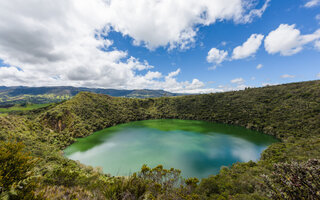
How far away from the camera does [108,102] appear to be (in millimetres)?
82500

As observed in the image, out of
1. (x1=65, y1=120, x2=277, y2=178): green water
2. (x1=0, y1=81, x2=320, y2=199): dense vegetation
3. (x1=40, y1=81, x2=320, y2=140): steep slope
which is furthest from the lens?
(x1=40, y1=81, x2=320, y2=140): steep slope

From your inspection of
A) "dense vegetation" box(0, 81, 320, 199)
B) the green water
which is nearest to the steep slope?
"dense vegetation" box(0, 81, 320, 199)

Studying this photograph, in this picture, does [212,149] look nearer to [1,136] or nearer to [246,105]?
[1,136]

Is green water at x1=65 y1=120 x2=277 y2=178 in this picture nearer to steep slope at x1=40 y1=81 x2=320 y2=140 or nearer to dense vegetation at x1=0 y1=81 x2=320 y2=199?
dense vegetation at x1=0 y1=81 x2=320 y2=199

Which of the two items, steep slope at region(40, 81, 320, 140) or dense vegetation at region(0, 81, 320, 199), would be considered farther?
steep slope at region(40, 81, 320, 140)

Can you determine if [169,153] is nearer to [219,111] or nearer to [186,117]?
[186,117]

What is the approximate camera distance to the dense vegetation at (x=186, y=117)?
602cm

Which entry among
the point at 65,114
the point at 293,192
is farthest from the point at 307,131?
the point at 65,114

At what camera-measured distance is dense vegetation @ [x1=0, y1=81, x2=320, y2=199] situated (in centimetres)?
602

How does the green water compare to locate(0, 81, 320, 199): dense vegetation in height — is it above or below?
below

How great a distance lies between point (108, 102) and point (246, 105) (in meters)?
89.8

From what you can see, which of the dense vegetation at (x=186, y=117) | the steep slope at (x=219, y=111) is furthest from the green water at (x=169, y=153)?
the steep slope at (x=219, y=111)

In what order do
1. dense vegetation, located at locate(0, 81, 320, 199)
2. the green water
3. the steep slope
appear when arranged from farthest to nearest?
the steep slope → the green water → dense vegetation, located at locate(0, 81, 320, 199)

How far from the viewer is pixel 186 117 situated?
279 feet
